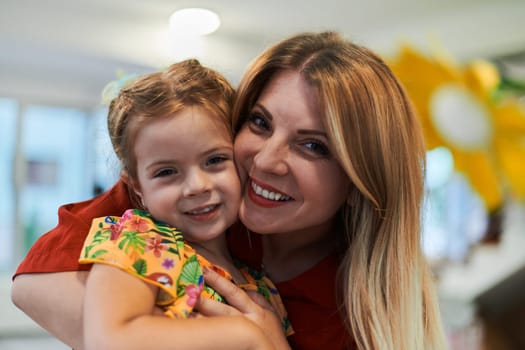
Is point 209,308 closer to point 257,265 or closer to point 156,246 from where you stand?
point 156,246

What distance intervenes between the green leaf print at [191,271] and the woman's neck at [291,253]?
0.35 metres

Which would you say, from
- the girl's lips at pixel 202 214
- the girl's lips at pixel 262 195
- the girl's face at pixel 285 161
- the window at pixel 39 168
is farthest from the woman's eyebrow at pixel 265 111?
the window at pixel 39 168

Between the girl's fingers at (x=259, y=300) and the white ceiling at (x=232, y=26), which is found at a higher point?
the white ceiling at (x=232, y=26)

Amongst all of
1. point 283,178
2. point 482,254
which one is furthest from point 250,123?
point 482,254

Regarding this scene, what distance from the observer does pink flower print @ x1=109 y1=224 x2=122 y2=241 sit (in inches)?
35.1

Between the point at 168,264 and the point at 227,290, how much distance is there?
0.55ft

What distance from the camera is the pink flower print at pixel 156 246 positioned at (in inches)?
34.9

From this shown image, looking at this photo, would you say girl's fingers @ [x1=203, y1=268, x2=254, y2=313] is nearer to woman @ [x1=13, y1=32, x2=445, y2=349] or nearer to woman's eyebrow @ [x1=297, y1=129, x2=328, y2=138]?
woman @ [x1=13, y1=32, x2=445, y2=349]

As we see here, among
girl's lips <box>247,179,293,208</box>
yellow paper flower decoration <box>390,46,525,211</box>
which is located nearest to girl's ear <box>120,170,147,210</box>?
girl's lips <box>247,179,293,208</box>

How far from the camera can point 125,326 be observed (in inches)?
30.3

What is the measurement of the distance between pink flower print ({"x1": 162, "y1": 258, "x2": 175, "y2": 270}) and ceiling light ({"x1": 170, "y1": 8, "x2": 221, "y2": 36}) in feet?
10.7

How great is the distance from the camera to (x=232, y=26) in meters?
4.29

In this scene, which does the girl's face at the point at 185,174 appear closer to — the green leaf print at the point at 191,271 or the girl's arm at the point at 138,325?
the green leaf print at the point at 191,271

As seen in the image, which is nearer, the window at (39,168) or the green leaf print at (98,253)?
the green leaf print at (98,253)
